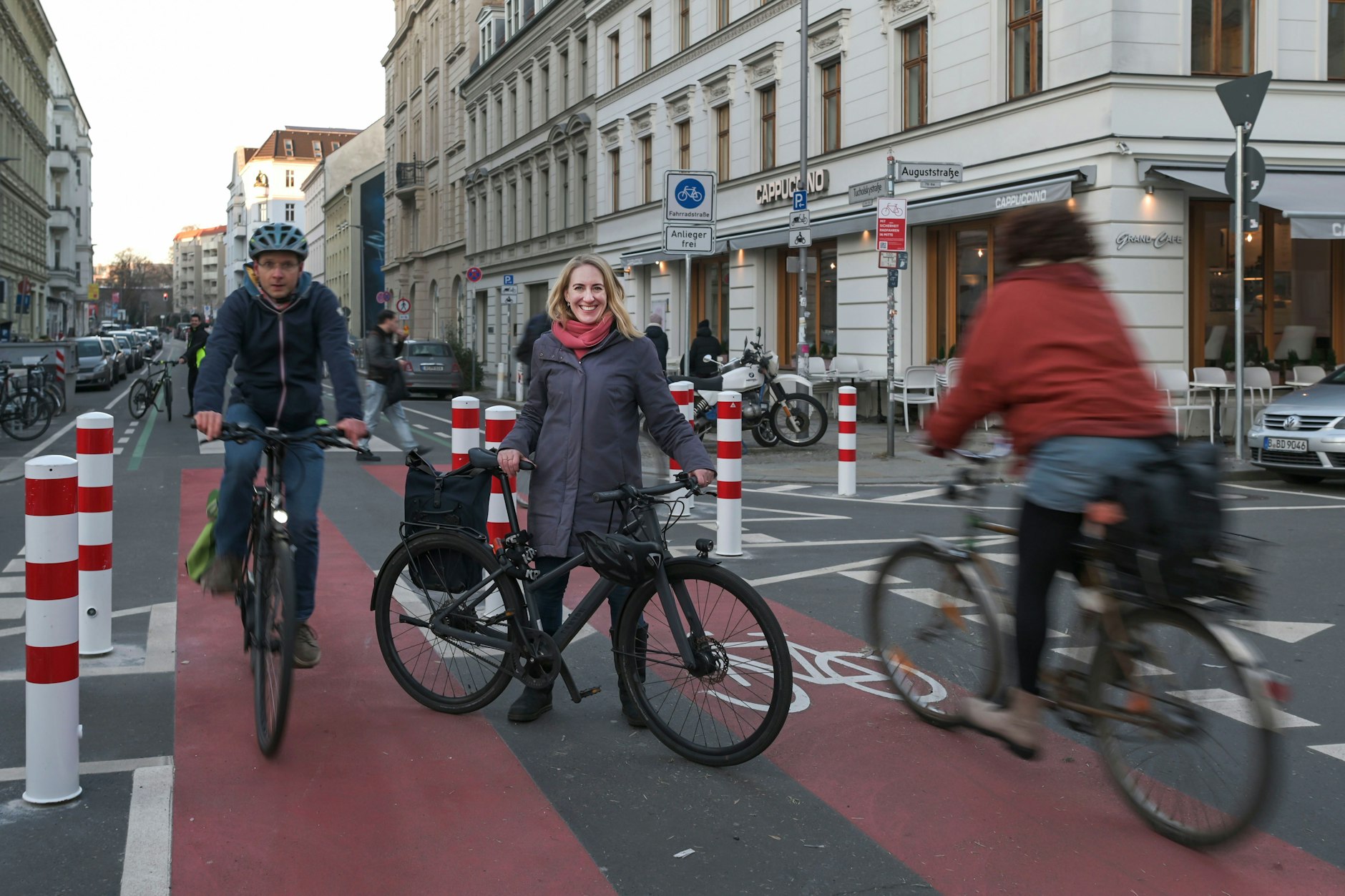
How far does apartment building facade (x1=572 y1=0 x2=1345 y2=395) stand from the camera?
18344 mm

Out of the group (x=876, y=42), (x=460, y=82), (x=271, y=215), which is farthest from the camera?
(x=271, y=215)

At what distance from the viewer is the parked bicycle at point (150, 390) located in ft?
80.0

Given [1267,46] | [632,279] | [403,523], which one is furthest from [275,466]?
[632,279]

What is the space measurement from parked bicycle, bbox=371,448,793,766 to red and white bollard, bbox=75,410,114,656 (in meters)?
1.60

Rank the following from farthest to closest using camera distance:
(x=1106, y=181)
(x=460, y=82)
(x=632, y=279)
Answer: (x=460, y=82) < (x=632, y=279) < (x=1106, y=181)

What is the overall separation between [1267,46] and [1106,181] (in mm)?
3163

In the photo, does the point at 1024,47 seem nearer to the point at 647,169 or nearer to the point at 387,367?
the point at 387,367

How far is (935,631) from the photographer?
4797mm

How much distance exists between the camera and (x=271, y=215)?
143750 millimetres

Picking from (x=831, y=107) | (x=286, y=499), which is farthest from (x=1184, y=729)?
(x=831, y=107)

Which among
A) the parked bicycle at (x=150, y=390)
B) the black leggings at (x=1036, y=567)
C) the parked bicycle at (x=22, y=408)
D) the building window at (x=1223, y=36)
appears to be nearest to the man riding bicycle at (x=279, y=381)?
the black leggings at (x=1036, y=567)

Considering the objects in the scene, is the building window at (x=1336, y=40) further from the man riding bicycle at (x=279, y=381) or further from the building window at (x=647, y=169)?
the building window at (x=647, y=169)

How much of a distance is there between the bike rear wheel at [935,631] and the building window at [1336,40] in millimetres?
17227

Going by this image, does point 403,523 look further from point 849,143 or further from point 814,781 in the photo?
point 849,143
